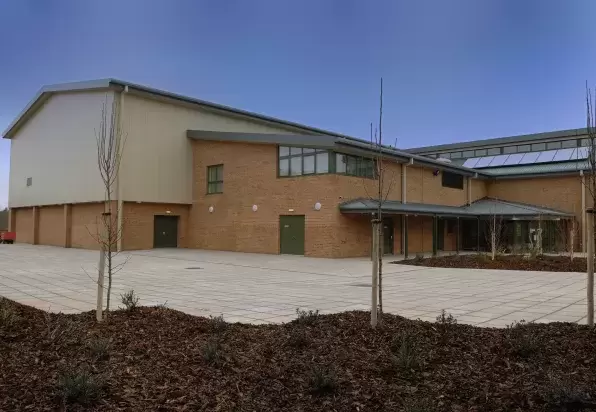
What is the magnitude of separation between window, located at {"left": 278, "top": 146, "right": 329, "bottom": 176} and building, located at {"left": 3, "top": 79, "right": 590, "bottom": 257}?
60 mm

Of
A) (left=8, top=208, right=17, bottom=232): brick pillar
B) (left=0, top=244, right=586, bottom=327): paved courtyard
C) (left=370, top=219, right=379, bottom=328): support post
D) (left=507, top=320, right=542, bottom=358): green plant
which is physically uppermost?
(left=8, top=208, right=17, bottom=232): brick pillar

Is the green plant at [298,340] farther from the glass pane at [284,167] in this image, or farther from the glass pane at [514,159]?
the glass pane at [514,159]

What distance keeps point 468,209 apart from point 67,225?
24855 mm

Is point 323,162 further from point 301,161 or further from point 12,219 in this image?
point 12,219

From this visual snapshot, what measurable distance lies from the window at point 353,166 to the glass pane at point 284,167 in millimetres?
2773

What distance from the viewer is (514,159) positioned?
125 feet

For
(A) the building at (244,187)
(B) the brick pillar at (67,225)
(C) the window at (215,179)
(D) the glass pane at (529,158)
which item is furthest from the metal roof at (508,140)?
(B) the brick pillar at (67,225)

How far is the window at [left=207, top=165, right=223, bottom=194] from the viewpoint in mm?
28719

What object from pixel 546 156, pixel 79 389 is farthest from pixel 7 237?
pixel 546 156

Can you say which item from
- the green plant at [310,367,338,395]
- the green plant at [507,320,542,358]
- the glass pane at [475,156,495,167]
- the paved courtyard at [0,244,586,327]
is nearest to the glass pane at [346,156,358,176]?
the paved courtyard at [0,244,586,327]

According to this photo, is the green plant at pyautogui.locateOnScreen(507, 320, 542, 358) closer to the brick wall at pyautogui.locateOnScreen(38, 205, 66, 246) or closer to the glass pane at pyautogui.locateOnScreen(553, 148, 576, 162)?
the brick wall at pyautogui.locateOnScreen(38, 205, 66, 246)

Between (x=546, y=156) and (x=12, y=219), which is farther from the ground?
(x=546, y=156)

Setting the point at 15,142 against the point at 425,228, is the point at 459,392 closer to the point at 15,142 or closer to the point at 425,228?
the point at 425,228

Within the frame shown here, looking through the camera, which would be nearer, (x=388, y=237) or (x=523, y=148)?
(x=388, y=237)
